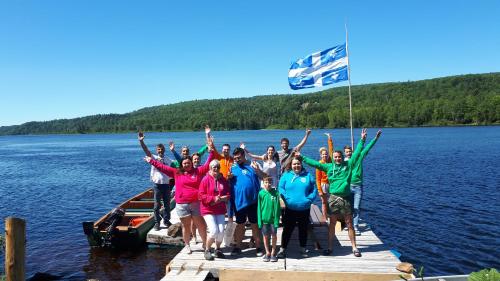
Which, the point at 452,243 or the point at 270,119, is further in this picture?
the point at 270,119

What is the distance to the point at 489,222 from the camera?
1529cm

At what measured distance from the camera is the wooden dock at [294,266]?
23.6ft

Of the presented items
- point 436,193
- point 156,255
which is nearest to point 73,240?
point 156,255

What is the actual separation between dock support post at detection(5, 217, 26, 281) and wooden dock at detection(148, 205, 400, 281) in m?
2.62

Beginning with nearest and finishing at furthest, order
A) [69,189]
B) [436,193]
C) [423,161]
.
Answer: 1. [436,193]
2. [69,189]
3. [423,161]

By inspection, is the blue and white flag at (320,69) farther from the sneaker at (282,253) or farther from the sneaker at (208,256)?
the sneaker at (208,256)

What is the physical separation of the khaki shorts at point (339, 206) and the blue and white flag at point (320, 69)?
5.06 metres

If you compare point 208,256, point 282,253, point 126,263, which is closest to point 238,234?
point 208,256

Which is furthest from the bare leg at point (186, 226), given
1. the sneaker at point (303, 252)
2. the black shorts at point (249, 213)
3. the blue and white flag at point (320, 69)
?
the blue and white flag at point (320, 69)

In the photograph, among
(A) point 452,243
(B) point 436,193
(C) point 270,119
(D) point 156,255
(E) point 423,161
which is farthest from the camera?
(C) point 270,119

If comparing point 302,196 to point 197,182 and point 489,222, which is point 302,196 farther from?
point 489,222

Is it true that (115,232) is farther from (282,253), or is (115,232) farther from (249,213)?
(282,253)

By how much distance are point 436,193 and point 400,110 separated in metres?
128

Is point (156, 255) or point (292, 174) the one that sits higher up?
point (292, 174)
